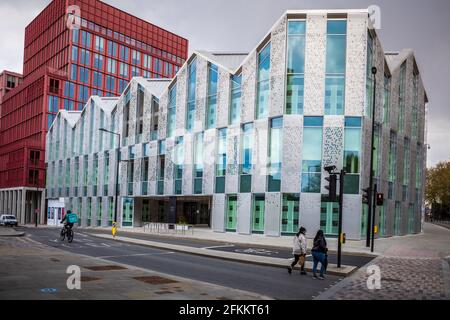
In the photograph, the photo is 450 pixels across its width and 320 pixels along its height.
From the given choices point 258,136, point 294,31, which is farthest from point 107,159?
point 294,31

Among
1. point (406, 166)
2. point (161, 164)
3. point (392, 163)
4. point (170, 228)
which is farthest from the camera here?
point (161, 164)

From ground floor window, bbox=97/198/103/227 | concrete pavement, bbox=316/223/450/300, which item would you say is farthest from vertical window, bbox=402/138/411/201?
ground floor window, bbox=97/198/103/227

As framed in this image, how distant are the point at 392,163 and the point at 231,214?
1495 centimetres

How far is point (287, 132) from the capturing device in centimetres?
3494

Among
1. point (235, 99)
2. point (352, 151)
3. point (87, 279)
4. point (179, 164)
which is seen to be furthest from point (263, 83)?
point (87, 279)

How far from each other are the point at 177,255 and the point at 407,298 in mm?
12225

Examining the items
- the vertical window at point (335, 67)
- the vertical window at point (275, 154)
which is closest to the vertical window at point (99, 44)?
the vertical window at point (275, 154)

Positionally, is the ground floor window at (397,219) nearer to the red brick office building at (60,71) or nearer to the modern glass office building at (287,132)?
the modern glass office building at (287,132)

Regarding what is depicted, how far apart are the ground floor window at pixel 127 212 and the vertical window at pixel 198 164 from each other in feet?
42.4

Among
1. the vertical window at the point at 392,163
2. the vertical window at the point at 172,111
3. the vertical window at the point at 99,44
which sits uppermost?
the vertical window at the point at 99,44

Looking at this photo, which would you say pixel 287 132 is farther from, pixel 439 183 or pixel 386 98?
pixel 439 183

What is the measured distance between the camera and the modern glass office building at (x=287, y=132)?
33.8 meters

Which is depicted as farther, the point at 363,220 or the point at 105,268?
the point at 363,220

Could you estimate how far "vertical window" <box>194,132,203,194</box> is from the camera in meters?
43.2
